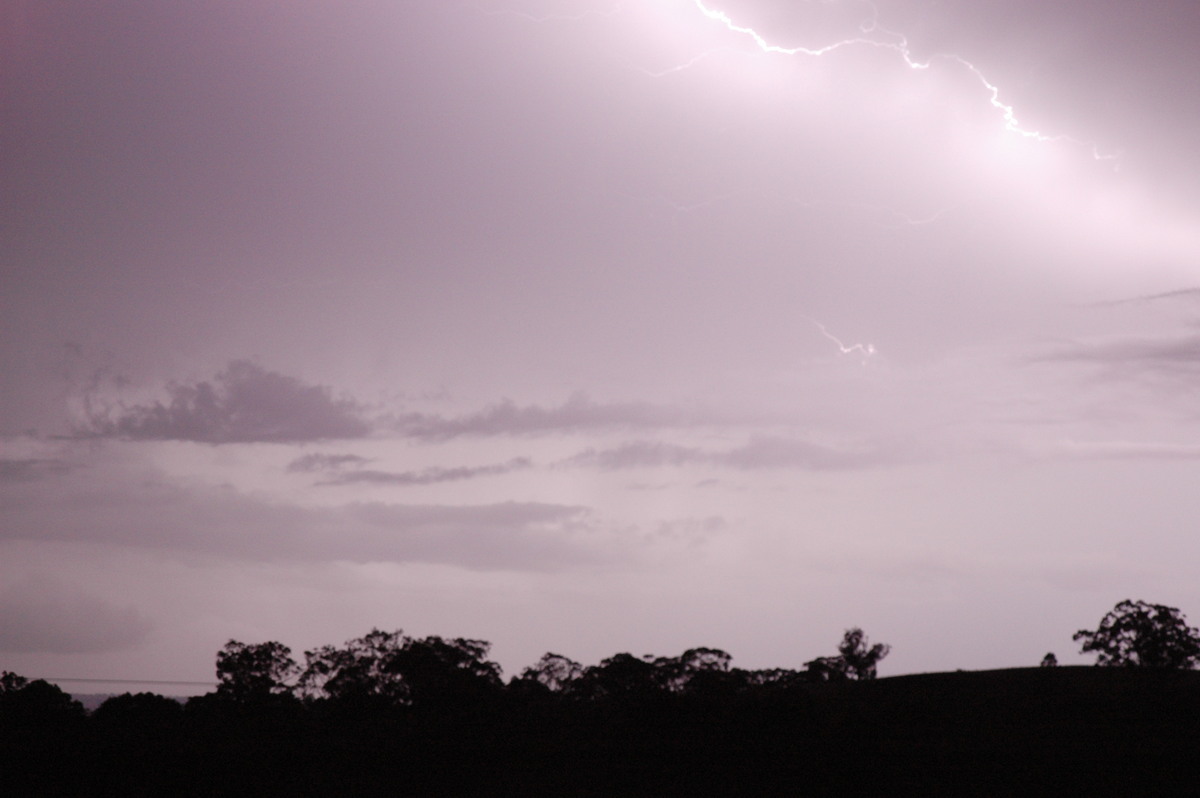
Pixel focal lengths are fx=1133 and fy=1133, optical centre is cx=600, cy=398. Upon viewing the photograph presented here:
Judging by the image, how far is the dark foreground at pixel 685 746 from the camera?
6662cm

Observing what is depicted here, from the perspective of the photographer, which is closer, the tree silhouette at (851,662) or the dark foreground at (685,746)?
the dark foreground at (685,746)

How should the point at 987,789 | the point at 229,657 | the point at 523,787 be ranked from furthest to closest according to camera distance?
the point at 229,657, the point at 523,787, the point at 987,789

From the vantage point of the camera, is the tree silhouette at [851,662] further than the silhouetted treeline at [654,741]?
Yes

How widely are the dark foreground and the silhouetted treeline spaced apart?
205 millimetres

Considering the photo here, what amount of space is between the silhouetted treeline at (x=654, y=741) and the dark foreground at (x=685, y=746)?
21 centimetres

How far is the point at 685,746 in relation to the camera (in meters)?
79.6

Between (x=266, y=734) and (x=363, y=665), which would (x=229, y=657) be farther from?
(x=266, y=734)

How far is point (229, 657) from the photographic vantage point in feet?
424

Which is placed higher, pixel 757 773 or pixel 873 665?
pixel 873 665

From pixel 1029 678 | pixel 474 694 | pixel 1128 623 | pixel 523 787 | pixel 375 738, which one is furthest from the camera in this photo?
pixel 474 694

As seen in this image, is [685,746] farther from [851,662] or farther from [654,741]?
[851,662]

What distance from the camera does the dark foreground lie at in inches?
2623

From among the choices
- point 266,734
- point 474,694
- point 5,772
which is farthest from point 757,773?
point 474,694

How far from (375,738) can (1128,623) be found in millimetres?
63383
